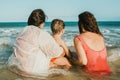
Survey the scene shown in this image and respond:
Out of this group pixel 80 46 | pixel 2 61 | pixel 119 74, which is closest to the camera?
pixel 80 46

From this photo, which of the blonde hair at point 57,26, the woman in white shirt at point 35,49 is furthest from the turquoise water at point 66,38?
the woman in white shirt at point 35,49

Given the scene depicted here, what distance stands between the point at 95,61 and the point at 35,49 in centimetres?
120

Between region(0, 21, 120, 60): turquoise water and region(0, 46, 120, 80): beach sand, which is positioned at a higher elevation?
region(0, 46, 120, 80): beach sand

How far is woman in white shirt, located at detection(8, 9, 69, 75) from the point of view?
5586mm

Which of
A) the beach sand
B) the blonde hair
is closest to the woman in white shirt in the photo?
the beach sand

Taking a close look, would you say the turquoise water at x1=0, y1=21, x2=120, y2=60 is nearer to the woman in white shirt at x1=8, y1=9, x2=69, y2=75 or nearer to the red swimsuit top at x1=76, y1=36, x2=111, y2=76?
the woman in white shirt at x1=8, y1=9, x2=69, y2=75

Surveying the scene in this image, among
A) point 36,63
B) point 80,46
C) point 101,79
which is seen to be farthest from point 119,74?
point 36,63

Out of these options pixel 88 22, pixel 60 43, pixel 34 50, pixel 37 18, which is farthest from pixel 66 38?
pixel 34 50

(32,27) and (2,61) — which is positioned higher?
(32,27)

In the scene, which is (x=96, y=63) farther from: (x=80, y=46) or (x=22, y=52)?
(x=22, y=52)

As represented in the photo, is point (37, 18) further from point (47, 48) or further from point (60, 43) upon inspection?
point (60, 43)

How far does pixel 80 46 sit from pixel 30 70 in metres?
1.08

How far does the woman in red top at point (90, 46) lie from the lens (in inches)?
219

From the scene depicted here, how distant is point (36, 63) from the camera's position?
5.67 meters
